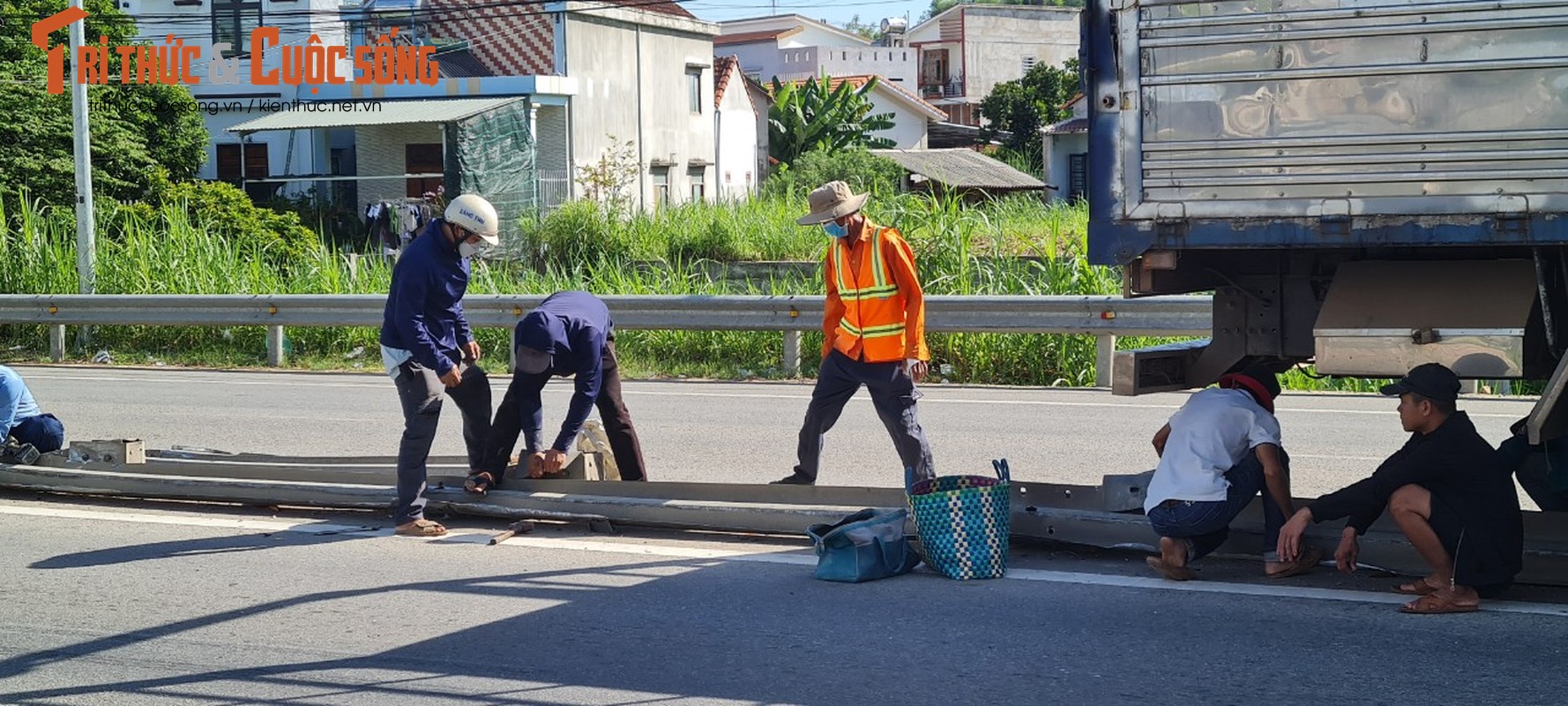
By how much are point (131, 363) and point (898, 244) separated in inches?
456

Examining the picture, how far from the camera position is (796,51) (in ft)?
216

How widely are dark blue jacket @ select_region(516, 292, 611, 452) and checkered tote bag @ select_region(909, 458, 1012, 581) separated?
1.86m

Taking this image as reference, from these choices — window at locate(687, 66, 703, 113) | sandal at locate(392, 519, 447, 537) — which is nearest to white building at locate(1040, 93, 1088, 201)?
window at locate(687, 66, 703, 113)

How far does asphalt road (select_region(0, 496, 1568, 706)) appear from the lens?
513 centimetres

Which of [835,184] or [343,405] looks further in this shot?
[343,405]

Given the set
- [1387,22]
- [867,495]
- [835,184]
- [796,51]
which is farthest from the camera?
[796,51]

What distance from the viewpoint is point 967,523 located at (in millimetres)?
6457

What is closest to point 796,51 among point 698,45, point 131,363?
point 698,45

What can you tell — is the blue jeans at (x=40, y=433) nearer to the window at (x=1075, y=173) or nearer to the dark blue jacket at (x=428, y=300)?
the dark blue jacket at (x=428, y=300)

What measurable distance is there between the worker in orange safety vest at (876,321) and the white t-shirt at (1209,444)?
1366 millimetres

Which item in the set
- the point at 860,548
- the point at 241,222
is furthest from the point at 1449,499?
the point at 241,222

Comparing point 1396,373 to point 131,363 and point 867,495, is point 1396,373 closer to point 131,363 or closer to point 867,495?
point 867,495

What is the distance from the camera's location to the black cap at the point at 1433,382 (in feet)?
18.7

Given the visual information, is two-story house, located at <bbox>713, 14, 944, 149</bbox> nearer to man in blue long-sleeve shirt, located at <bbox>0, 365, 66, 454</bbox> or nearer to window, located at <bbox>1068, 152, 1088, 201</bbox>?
window, located at <bbox>1068, 152, 1088, 201</bbox>
